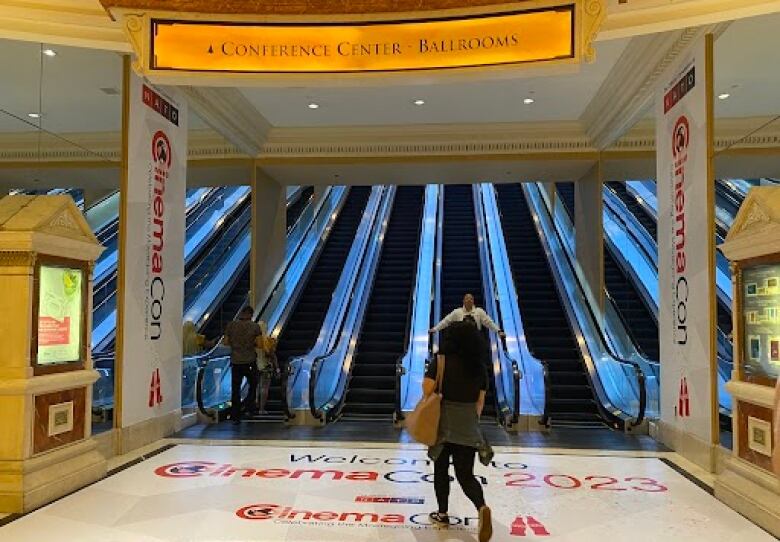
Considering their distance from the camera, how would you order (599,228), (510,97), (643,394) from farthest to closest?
→ (599,228) → (510,97) → (643,394)

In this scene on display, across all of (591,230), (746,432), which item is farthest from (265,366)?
(591,230)

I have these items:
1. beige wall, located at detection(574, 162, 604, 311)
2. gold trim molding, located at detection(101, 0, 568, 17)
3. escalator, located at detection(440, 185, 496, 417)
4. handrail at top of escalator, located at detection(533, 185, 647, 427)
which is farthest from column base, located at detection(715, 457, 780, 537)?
beige wall, located at detection(574, 162, 604, 311)

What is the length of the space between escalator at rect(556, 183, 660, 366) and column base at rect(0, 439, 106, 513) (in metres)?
7.93

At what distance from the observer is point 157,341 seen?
756 cm

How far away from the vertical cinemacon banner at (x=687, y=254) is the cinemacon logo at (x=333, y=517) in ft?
10.3

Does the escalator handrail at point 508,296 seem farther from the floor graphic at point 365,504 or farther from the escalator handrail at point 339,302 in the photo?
the escalator handrail at point 339,302

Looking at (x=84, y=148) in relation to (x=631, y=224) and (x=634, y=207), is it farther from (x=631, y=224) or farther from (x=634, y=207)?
(x=634, y=207)

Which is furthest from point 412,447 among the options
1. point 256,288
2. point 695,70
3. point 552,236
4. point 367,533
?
point 552,236

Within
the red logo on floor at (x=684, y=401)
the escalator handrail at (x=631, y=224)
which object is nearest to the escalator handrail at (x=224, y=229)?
the escalator handrail at (x=631, y=224)

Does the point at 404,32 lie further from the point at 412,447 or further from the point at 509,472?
the point at 412,447

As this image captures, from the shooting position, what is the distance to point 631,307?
1227cm

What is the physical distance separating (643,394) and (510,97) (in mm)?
4512

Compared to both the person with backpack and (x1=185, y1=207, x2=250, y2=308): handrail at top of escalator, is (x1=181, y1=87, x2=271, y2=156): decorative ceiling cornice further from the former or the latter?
the person with backpack

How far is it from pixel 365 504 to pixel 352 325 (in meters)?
6.65
